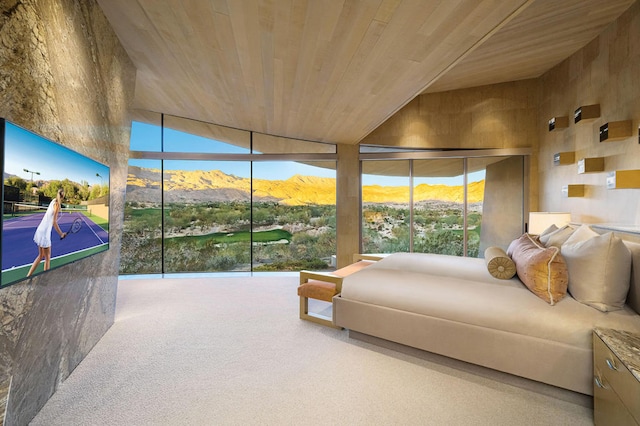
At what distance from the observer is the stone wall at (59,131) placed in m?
1.44

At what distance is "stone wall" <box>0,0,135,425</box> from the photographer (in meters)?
1.44

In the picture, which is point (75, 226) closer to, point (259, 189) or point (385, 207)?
point (259, 189)

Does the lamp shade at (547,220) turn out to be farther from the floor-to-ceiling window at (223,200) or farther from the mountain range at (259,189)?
the floor-to-ceiling window at (223,200)

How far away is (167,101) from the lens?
4258mm

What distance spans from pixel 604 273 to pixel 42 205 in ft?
11.2

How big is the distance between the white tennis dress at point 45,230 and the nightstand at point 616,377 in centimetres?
294

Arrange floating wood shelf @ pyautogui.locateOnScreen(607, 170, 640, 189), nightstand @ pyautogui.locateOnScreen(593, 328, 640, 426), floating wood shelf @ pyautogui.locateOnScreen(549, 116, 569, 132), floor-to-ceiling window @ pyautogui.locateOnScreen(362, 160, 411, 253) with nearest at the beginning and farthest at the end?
nightstand @ pyautogui.locateOnScreen(593, 328, 640, 426), floating wood shelf @ pyautogui.locateOnScreen(607, 170, 640, 189), floating wood shelf @ pyautogui.locateOnScreen(549, 116, 569, 132), floor-to-ceiling window @ pyautogui.locateOnScreen(362, 160, 411, 253)

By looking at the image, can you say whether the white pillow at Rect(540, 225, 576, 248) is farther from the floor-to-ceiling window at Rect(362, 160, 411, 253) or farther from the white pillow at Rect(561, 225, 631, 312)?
the floor-to-ceiling window at Rect(362, 160, 411, 253)

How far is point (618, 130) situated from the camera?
2.91 metres

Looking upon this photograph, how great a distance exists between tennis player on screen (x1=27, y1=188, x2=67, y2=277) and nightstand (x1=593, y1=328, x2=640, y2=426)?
292cm

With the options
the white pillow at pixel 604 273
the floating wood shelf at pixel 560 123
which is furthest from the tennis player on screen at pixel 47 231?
the floating wood shelf at pixel 560 123

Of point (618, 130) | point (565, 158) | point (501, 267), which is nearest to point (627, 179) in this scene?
point (618, 130)

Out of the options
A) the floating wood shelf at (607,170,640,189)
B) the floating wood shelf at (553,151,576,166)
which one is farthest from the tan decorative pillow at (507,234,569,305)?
the floating wood shelf at (553,151,576,166)

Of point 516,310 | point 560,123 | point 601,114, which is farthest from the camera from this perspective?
point 560,123
